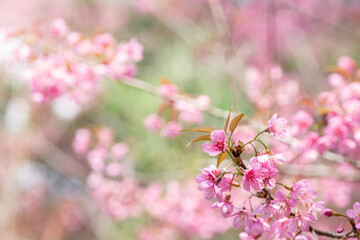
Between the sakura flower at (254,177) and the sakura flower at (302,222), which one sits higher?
the sakura flower at (254,177)

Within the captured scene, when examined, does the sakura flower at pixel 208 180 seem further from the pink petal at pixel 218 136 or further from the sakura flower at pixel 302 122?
the sakura flower at pixel 302 122

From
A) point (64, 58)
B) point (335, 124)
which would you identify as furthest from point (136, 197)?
point (335, 124)

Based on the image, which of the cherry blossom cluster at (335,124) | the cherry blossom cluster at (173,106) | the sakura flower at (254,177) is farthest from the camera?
the cherry blossom cluster at (173,106)

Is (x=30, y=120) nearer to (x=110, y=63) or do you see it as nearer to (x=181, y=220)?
(x=181, y=220)

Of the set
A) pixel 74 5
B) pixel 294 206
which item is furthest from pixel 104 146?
pixel 74 5

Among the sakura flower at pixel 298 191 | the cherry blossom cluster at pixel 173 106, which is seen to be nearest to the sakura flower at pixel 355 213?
the sakura flower at pixel 298 191
